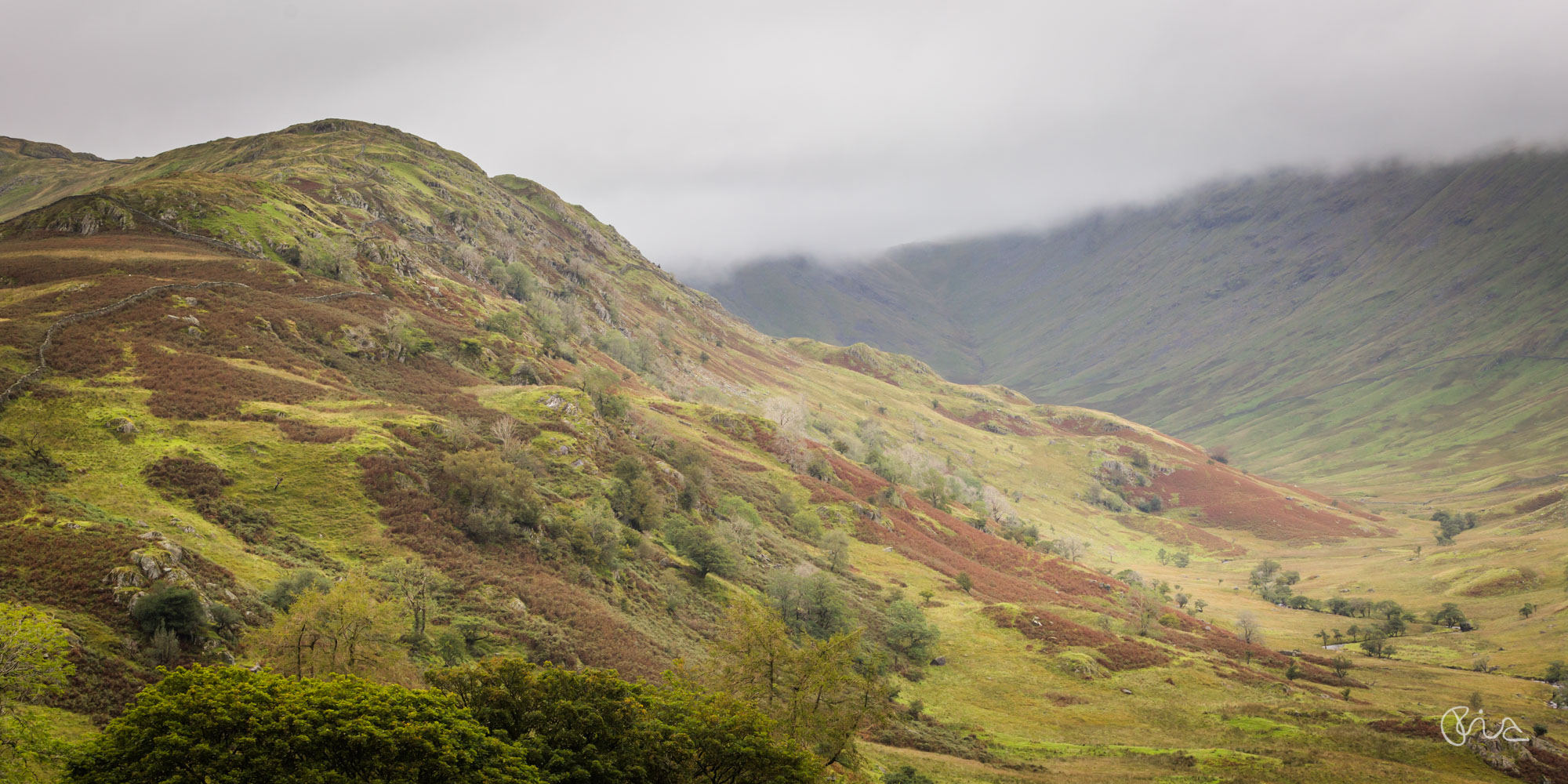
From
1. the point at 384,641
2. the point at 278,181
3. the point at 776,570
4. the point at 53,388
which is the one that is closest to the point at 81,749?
the point at 384,641

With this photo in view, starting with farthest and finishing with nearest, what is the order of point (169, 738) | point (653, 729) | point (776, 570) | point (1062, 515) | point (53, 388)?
point (1062, 515) → point (776, 570) → point (53, 388) → point (653, 729) → point (169, 738)

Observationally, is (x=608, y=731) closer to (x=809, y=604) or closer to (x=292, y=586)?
(x=292, y=586)

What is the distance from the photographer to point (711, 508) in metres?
77.2

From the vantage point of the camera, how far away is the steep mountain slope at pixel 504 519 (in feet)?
123

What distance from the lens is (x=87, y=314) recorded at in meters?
53.6

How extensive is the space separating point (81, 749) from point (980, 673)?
6016 cm

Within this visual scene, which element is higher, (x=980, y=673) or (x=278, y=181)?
(x=278, y=181)

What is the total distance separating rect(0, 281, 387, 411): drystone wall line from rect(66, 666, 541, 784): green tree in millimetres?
35911

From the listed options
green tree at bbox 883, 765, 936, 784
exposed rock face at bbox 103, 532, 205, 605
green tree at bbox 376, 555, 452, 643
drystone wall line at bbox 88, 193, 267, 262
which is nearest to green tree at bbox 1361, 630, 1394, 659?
green tree at bbox 883, 765, 936, 784

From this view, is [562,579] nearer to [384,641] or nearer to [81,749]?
[384,641]

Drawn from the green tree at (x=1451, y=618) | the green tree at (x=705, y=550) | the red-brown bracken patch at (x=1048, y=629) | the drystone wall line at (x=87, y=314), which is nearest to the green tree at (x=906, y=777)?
the green tree at (x=705, y=550)

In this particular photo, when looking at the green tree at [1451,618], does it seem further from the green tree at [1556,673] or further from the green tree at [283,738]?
the green tree at [283,738]
